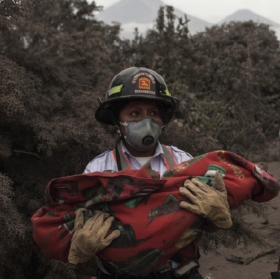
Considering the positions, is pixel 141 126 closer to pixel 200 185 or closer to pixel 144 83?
pixel 144 83

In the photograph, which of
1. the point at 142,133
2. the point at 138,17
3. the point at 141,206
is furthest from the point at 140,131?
the point at 138,17

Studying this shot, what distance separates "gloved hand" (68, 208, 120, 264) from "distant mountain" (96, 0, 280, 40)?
8047 millimetres

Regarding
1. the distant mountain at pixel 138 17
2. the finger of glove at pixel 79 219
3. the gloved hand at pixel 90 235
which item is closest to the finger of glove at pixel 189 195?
the gloved hand at pixel 90 235

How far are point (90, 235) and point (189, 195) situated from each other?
0.44 metres

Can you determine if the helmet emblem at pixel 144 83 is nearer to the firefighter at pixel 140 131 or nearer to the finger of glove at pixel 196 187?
the firefighter at pixel 140 131

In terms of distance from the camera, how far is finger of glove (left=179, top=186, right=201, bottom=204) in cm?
199

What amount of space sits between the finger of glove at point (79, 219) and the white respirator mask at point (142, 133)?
1.58 ft

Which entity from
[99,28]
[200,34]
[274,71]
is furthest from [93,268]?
[200,34]

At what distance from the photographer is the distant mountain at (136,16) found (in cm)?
1123

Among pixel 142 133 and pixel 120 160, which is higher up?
pixel 142 133

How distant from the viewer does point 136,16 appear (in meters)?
13.7

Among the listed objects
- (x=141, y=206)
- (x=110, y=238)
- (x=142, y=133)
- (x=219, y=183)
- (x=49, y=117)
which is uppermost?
(x=49, y=117)

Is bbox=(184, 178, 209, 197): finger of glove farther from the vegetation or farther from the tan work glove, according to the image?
the vegetation

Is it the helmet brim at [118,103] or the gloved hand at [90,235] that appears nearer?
the gloved hand at [90,235]
